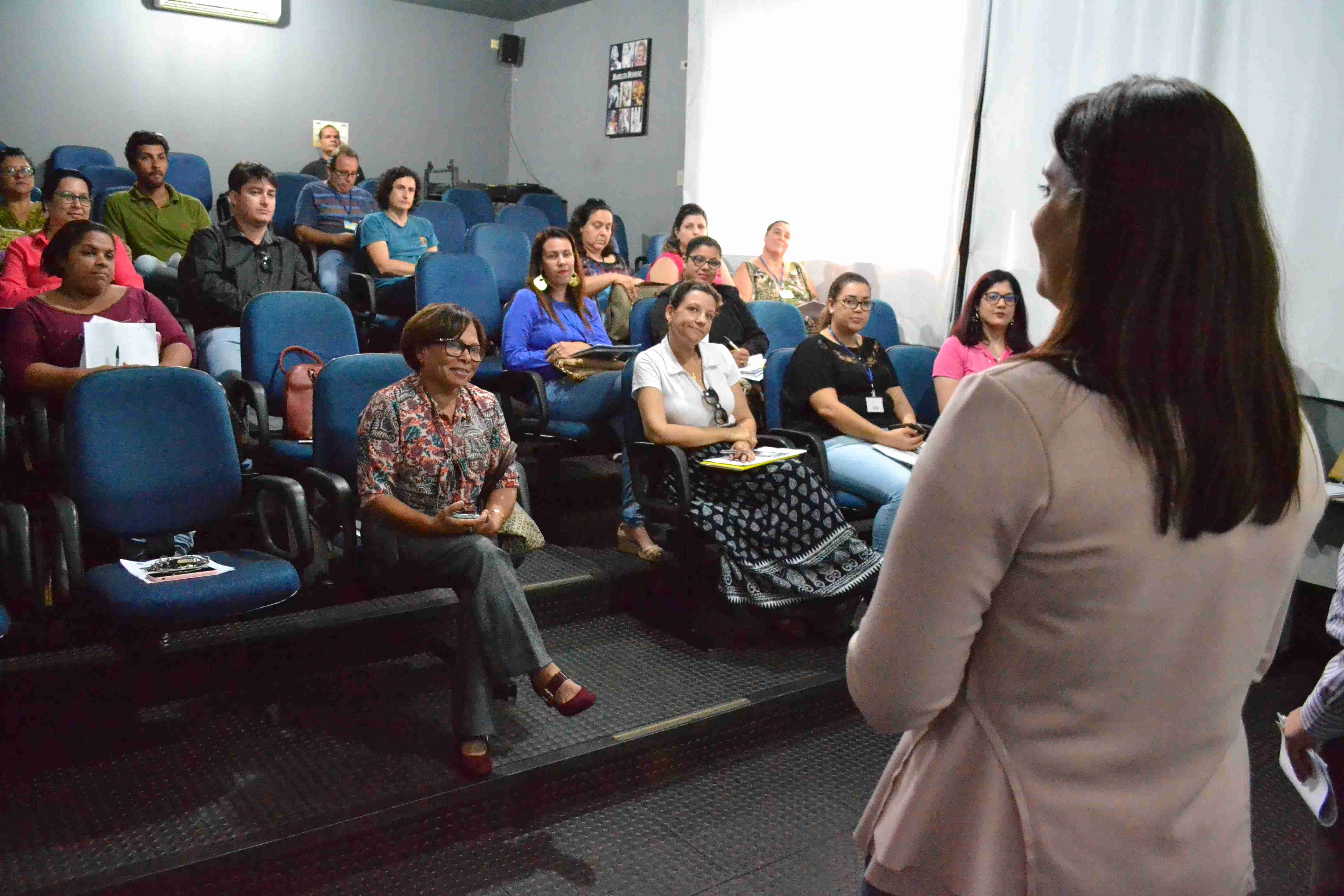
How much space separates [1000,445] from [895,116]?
15.5 feet

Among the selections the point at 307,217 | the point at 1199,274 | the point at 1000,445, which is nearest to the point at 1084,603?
the point at 1000,445

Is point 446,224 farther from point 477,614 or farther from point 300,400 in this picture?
point 477,614

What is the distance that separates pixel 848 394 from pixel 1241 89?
185 cm

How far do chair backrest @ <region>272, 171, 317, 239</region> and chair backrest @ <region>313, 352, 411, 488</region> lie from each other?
4345mm

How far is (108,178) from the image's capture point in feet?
20.6

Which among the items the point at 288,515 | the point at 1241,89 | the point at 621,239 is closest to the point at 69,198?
the point at 288,515

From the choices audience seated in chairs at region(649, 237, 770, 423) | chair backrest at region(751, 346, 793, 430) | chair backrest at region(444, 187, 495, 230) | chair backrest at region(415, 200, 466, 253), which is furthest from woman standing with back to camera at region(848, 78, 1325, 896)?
chair backrest at region(444, 187, 495, 230)

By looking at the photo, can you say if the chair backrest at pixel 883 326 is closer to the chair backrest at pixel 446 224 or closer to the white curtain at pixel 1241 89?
the white curtain at pixel 1241 89

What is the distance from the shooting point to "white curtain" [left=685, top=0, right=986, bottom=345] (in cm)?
473

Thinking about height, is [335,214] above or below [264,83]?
below

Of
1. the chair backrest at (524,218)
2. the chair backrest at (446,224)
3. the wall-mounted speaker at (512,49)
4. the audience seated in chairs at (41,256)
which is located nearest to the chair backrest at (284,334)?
the audience seated in chairs at (41,256)

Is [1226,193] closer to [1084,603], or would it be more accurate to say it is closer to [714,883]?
[1084,603]

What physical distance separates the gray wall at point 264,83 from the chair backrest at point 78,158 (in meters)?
0.63

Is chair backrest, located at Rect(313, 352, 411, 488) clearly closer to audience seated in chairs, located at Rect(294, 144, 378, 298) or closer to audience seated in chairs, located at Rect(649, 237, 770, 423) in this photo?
audience seated in chairs, located at Rect(649, 237, 770, 423)
